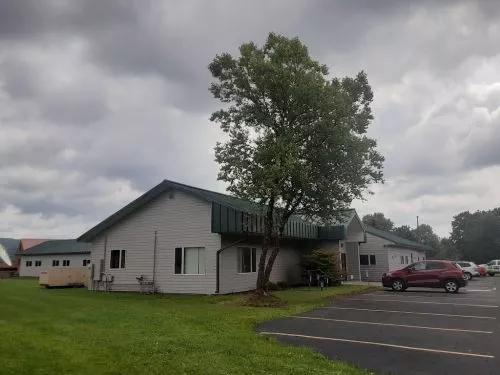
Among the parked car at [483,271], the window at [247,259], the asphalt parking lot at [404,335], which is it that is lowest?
the asphalt parking lot at [404,335]

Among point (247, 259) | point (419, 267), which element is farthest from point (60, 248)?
point (419, 267)

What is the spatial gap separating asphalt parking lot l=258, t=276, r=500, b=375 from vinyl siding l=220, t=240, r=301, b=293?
22.0 ft

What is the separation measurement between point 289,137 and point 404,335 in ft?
31.3

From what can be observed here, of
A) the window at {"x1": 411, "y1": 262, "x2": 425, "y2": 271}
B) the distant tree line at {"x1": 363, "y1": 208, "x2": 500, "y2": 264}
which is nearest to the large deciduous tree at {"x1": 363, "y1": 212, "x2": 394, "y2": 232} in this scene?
the distant tree line at {"x1": 363, "y1": 208, "x2": 500, "y2": 264}

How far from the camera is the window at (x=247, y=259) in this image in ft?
80.7

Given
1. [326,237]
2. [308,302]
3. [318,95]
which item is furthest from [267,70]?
[326,237]

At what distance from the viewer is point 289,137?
18688 mm

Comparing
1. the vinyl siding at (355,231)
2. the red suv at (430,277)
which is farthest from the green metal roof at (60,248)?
the red suv at (430,277)

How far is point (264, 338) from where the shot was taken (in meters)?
10.8

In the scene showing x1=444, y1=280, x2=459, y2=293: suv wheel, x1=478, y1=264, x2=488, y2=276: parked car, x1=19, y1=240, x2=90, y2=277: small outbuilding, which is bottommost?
x1=444, y1=280, x2=459, y2=293: suv wheel

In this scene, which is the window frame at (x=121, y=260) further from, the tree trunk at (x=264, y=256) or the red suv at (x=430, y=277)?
the red suv at (x=430, y=277)

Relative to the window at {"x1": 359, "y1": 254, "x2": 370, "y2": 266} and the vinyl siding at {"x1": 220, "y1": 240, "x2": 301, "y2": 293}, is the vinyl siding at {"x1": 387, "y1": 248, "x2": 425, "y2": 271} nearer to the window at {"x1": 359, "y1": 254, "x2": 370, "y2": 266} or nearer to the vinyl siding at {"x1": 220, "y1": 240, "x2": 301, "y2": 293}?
the window at {"x1": 359, "y1": 254, "x2": 370, "y2": 266}

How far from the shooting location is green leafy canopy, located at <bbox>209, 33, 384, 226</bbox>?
18281 mm

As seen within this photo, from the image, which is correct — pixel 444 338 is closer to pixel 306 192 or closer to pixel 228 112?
pixel 306 192
